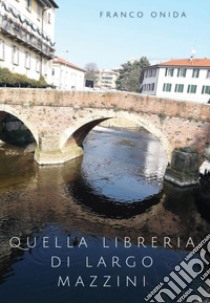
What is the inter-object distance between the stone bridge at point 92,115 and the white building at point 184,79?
86.7 ft

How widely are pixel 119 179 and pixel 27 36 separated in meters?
18.5

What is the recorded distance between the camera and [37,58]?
37.0 m

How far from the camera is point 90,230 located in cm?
Answer: 1493

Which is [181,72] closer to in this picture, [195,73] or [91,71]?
[195,73]

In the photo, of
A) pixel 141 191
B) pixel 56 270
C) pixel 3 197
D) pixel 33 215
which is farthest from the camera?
pixel 141 191

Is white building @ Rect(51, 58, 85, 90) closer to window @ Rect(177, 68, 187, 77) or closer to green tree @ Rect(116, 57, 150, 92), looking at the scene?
window @ Rect(177, 68, 187, 77)

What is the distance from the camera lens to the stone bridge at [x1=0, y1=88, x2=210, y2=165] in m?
21.6

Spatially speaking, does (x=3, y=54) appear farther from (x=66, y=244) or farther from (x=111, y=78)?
(x=111, y=78)

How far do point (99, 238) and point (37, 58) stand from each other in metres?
28.2

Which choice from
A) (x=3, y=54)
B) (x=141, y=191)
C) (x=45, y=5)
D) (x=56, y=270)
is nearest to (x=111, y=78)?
(x=45, y=5)

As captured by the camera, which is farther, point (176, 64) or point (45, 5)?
point (176, 64)

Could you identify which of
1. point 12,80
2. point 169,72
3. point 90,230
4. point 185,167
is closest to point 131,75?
point 169,72

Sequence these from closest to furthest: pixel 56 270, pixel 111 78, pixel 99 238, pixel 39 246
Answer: pixel 56 270, pixel 39 246, pixel 99 238, pixel 111 78

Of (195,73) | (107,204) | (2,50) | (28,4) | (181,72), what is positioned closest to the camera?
(107,204)
